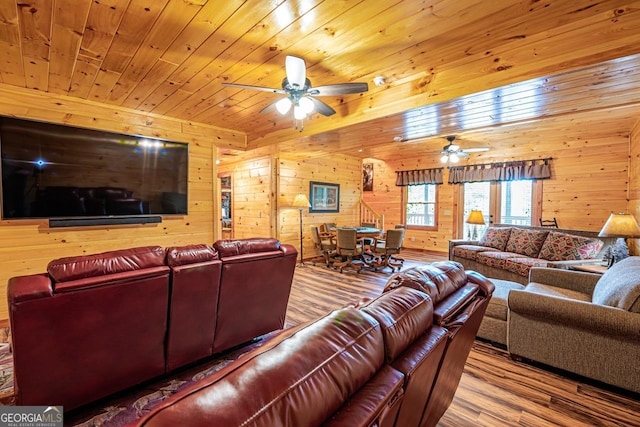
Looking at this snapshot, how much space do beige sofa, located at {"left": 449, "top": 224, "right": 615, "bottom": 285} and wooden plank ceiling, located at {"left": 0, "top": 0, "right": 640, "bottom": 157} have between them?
195 centimetres

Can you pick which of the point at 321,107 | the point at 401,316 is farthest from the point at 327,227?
the point at 401,316

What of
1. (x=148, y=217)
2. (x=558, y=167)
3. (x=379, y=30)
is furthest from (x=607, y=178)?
(x=148, y=217)

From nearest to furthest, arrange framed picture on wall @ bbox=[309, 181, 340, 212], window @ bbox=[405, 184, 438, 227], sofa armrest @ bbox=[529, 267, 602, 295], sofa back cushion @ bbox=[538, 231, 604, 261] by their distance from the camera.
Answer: sofa armrest @ bbox=[529, 267, 602, 295], sofa back cushion @ bbox=[538, 231, 604, 261], framed picture on wall @ bbox=[309, 181, 340, 212], window @ bbox=[405, 184, 438, 227]

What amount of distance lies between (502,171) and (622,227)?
12.8 ft

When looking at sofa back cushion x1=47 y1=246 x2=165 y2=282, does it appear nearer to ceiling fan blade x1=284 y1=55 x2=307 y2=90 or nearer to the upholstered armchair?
ceiling fan blade x1=284 y1=55 x2=307 y2=90

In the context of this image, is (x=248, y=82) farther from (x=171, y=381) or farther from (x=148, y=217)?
(x=171, y=381)

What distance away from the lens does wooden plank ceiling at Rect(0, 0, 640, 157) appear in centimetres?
181

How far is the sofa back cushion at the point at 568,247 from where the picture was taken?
153 inches

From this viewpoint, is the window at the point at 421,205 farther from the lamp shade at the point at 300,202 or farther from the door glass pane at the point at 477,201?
the lamp shade at the point at 300,202

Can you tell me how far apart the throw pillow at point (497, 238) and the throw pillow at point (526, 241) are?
78mm

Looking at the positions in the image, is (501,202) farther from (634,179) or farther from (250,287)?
(250,287)

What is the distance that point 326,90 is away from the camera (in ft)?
7.76

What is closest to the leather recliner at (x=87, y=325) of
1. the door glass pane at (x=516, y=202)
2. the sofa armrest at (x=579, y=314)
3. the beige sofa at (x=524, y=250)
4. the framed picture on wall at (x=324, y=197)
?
the sofa armrest at (x=579, y=314)

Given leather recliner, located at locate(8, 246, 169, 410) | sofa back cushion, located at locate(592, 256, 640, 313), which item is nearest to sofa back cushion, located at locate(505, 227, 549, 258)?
sofa back cushion, located at locate(592, 256, 640, 313)
